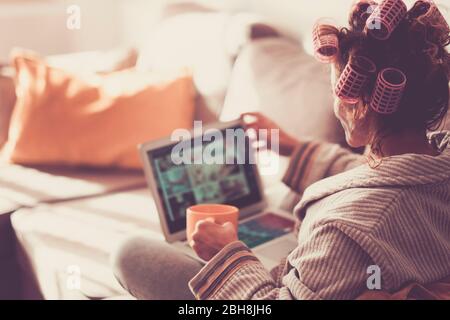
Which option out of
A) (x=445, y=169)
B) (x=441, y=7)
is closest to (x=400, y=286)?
(x=445, y=169)

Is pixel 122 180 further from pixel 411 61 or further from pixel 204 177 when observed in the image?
pixel 411 61

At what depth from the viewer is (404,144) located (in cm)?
85

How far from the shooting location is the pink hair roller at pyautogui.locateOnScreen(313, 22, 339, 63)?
82 cm

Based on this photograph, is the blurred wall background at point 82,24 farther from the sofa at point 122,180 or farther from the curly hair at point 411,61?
the curly hair at point 411,61

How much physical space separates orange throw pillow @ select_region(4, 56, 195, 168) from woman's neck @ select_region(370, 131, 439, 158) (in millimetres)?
989

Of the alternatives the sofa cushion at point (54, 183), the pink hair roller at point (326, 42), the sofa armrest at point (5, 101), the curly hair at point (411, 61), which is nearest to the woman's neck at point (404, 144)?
the curly hair at point (411, 61)

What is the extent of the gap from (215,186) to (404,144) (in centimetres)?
55

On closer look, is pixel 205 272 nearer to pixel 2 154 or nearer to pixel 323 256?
pixel 323 256

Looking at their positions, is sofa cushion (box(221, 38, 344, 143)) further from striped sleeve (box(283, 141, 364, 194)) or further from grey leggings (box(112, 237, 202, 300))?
grey leggings (box(112, 237, 202, 300))

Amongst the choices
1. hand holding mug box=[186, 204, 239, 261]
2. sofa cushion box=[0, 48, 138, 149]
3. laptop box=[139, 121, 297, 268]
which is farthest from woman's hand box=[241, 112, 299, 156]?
sofa cushion box=[0, 48, 138, 149]

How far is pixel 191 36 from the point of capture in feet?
6.35

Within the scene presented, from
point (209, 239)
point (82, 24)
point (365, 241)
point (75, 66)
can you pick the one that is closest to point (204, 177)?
point (209, 239)

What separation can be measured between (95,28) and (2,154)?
1.09m

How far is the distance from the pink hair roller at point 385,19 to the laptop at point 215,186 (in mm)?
492
